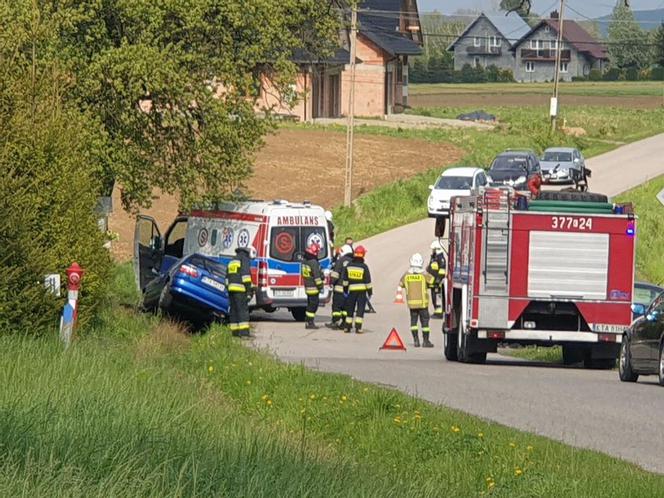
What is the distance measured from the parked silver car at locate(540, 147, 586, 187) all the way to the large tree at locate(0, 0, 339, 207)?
26745 mm

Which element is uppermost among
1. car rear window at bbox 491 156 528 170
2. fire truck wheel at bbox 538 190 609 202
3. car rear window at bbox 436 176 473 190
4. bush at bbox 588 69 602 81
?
bush at bbox 588 69 602 81

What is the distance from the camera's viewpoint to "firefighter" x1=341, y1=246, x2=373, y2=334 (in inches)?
1143

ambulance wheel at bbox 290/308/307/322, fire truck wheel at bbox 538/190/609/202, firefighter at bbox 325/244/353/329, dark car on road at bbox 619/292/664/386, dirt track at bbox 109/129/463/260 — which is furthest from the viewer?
dirt track at bbox 109/129/463/260

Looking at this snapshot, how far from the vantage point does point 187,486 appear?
8.64m

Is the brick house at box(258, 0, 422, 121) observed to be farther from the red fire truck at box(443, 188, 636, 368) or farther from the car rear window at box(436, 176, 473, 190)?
the red fire truck at box(443, 188, 636, 368)

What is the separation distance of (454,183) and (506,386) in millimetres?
30495

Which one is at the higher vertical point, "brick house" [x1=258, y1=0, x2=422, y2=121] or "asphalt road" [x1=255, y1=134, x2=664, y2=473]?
"brick house" [x1=258, y1=0, x2=422, y2=121]

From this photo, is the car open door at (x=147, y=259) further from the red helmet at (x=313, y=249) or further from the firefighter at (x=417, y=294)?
the firefighter at (x=417, y=294)

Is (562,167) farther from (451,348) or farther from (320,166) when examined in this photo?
(451,348)

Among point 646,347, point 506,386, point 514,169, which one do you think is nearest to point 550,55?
point 514,169

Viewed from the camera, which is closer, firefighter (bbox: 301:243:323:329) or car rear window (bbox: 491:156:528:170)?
firefighter (bbox: 301:243:323:329)

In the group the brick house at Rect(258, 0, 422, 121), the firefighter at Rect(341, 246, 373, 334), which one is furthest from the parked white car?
the brick house at Rect(258, 0, 422, 121)

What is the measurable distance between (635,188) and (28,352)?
149ft

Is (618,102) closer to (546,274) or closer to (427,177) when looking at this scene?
(427,177)
